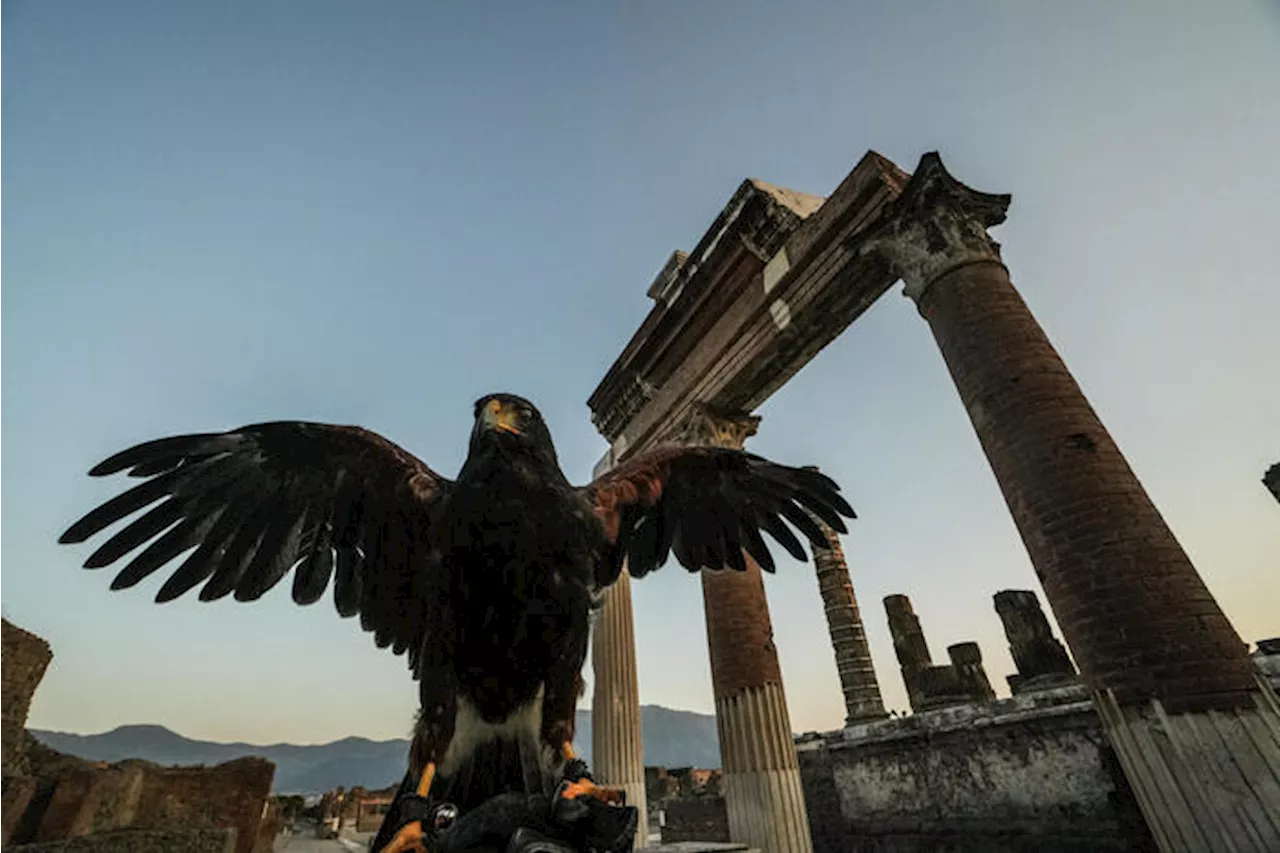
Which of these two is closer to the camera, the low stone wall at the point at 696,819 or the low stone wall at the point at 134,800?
the low stone wall at the point at 134,800

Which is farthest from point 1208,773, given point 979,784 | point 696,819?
point 696,819

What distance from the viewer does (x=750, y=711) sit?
6.31 meters

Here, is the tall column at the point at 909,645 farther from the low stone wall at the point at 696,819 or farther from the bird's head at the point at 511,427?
the bird's head at the point at 511,427

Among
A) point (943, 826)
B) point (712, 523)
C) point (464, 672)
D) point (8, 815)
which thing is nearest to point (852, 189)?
point (712, 523)

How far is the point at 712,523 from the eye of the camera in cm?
311

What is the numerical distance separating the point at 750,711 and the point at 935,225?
582cm

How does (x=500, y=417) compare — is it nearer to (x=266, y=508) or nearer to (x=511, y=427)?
(x=511, y=427)

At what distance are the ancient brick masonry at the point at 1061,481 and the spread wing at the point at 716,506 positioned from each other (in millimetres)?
2010

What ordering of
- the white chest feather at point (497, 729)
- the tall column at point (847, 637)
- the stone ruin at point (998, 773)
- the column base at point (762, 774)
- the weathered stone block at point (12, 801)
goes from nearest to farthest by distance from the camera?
the white chest feather at point (497, 729)
the column base at point (762, 774)
the stone ruin at point (998, 773)
the weathered stone block at point (12, 801)
the tall column at point (847, 637)

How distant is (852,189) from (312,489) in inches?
243

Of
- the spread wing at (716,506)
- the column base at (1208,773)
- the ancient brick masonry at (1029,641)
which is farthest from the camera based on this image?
the ancient brick masonry at (1029,641)

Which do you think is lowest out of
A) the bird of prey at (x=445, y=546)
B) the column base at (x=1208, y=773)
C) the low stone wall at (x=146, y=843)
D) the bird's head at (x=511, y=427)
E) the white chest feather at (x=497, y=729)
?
the low stone wall at (x=146, y=843)

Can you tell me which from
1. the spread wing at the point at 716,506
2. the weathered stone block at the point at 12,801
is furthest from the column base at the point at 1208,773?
the weathered stone block at the point at 12,801

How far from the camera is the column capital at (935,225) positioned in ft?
17.4
